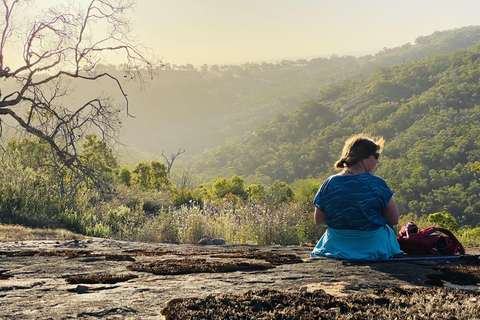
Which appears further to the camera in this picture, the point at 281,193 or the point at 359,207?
the point at 281,193

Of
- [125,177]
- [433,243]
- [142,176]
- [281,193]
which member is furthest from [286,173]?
[433,243]

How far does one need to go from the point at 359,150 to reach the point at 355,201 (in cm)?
46

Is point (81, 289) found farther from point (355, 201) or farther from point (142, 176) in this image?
point (142, 176)

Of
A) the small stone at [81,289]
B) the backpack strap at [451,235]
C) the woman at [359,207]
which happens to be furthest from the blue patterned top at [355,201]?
the small stone at [81,289]

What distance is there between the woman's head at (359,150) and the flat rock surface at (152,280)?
0.91 meters

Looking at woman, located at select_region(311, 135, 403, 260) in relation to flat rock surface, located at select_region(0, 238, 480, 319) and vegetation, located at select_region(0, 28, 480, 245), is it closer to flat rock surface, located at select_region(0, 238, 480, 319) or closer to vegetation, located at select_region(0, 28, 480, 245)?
flat rock surface, located at select_region(0, 238, 480, 319)

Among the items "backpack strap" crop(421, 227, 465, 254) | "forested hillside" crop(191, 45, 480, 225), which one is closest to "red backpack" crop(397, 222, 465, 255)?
"backpack strap" crop(421, 227, 465, 254)

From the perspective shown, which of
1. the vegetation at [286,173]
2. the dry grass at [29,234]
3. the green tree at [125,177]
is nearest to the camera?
the dry grass at [29,234]

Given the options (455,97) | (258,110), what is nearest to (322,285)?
(455,97)

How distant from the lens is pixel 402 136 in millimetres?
56656

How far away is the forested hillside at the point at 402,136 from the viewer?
139 ft

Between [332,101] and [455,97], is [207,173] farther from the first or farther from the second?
[455,97]

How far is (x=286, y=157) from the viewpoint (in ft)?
258

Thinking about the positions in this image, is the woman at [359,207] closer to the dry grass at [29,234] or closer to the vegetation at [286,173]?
the vegetation at [286,173]
